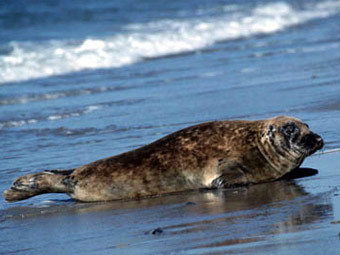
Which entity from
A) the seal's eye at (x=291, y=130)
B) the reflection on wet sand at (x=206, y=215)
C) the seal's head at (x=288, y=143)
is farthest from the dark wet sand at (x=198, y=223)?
the seal's eye at (x=291, y=130)

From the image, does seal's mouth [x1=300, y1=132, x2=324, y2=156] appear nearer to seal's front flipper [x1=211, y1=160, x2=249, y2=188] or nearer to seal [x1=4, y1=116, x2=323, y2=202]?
seal [x1=4, y1=116, x2=323, y2=202]

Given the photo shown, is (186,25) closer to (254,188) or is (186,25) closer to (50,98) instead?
(50,98)

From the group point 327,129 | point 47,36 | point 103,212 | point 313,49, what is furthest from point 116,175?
point 47,36

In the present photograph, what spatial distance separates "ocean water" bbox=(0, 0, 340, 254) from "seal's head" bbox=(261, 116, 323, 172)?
0.23m

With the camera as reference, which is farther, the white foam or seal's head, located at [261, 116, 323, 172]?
the white foam

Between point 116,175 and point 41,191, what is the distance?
2.04 ft

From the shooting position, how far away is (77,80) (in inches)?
601

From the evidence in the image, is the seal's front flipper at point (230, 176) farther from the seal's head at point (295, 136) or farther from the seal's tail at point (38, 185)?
the seal's tail at point (38, 185)

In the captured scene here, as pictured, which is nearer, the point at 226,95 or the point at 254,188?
the point at 254,188

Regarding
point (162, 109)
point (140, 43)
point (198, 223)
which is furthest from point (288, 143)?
point (140, 43)

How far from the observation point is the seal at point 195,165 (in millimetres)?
6543

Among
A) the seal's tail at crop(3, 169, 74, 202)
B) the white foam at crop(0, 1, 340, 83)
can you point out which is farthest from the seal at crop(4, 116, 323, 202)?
the white foam at crop(0, 1, 340, 83)

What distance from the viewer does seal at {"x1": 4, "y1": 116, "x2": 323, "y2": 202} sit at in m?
6.54

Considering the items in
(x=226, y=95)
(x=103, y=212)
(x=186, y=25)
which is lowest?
(x=103, y=212)
